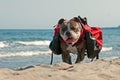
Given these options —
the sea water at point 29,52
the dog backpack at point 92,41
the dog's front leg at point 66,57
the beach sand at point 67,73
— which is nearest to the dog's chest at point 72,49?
the dog's front leg at point 66,57

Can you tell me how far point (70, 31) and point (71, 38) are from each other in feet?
0.44

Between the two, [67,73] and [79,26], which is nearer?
[67,73]

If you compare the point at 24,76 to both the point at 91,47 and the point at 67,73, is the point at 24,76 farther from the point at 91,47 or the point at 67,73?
the point at 91,47

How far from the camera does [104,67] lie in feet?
19.9

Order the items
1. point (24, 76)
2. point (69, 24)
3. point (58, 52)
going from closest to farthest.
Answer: point (24, 76), point (69, 24), point (58, 52)

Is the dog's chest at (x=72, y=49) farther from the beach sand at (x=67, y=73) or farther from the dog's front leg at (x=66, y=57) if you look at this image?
the beach sand at (x=67, y=73)

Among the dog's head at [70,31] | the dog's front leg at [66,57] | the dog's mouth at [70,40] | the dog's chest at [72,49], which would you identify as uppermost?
the dog's head at [70,31]

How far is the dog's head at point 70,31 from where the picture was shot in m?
6.96

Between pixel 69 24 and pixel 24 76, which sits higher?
pixel 69 24

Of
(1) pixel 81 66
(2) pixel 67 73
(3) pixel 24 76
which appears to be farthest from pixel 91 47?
(3) pixel 24 76

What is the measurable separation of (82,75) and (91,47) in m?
2.13

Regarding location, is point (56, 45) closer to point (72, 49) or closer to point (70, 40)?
point (72, 49)

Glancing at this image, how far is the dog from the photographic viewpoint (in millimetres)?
7000

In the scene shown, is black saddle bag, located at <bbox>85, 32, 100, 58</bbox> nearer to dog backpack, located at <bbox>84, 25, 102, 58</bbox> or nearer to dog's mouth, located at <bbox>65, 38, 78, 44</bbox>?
dog backpack, located at <bbox>84, 25, 102, 58</bbox>
